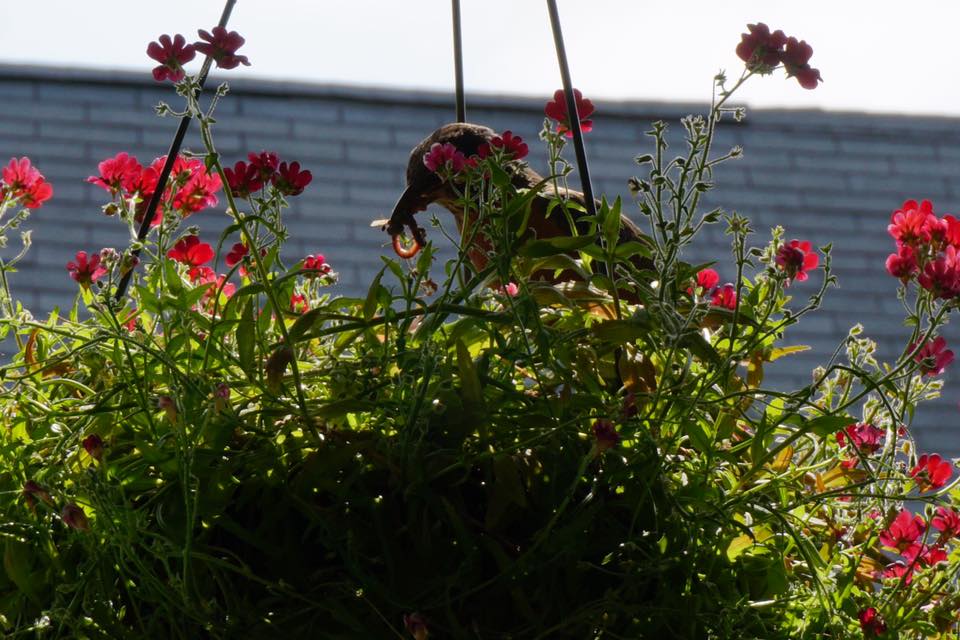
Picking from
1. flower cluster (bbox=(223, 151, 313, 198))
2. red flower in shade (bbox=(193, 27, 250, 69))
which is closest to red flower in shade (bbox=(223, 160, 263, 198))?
flower cluster (bbox=(223, 151, 313, 198))

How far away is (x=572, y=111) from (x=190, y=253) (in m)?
0.38

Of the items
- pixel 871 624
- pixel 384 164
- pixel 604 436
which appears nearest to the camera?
pixel 604 436

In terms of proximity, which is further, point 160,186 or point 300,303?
point 300,303

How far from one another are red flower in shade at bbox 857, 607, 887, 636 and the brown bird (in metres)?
0.39

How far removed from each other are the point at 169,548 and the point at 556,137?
1.43ft

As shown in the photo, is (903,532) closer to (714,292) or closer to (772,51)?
(714,292)

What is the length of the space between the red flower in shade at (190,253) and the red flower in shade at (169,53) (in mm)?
256

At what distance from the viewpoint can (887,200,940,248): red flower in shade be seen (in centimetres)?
108

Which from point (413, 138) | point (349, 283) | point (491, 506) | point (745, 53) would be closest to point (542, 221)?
point (745, 53)

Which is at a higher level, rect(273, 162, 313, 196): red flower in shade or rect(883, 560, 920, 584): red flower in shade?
rect(273, 162, 313, 196): red flower in shade

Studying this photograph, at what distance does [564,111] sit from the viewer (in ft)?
3.77

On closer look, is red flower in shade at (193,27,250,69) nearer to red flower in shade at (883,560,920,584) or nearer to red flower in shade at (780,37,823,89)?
red flower in shade at (780,37,823,89)

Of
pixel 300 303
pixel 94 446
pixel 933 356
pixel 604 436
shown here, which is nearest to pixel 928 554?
pixel 933 356

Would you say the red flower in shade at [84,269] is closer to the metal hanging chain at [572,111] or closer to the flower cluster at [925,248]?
the metal hanging chain at [572,111]
